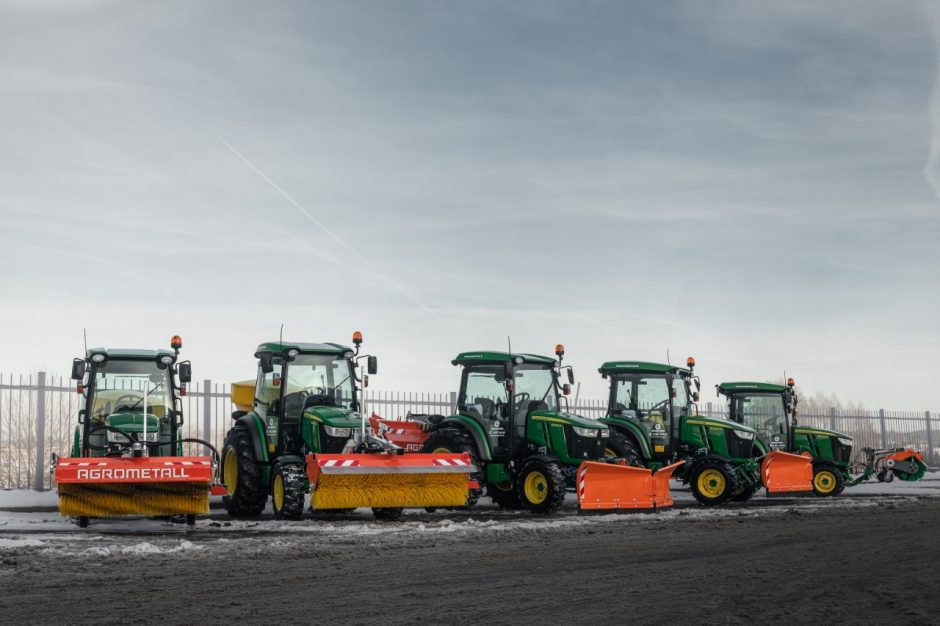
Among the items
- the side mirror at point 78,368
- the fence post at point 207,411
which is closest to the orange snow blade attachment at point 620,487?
the side mirror at point 78,368

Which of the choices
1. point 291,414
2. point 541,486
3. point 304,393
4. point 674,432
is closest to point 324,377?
point 304,393

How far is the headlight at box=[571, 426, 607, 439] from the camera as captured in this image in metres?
16.3

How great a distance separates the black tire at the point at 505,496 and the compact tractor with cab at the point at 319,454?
2052 millimetres

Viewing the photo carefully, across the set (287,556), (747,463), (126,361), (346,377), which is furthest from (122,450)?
(747,463)

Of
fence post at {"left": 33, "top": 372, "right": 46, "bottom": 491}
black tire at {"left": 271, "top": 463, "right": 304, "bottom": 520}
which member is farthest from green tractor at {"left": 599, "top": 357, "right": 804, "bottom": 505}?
fence post at {"left": 33, "top": 372, "right": 46, "bottom": 491}

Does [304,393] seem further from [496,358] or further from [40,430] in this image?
[40,430]

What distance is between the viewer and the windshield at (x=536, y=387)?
1677cm

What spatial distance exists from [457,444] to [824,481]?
9490 mm

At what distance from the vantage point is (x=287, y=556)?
1013cm

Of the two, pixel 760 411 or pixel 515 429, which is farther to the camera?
pixel 760 411

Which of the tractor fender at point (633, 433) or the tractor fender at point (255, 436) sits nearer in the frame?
the tractor fender at point (255, 436)

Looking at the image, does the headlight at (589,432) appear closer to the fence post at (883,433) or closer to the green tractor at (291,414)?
the green tractor at (291,414)

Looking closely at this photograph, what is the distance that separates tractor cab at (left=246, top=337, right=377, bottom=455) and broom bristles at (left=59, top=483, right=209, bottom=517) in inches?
68.3

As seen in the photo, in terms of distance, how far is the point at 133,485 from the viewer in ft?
44.1
